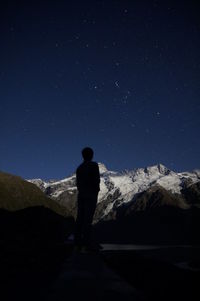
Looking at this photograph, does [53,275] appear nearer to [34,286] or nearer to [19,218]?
[34,286]

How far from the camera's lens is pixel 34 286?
15.0 ft

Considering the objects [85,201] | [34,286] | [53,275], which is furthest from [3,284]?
[85,201]

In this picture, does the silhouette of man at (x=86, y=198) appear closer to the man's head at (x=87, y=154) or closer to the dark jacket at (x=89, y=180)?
the dark jacket at (x=89, y=180)

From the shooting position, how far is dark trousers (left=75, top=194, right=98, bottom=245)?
1039 centimetres

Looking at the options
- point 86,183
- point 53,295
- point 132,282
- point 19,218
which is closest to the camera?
point 53,295

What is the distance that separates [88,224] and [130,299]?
262 inches

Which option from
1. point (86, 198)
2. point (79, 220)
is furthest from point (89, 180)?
point (79, 220)

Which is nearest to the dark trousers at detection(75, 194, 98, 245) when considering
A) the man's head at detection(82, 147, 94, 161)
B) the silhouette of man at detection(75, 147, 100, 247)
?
the silhouette of man at detection(75, 147, 100, 247)

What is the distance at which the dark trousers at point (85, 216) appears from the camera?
10391 mm

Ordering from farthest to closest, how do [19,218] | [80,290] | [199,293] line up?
[19,218] < [80,290] < [199,293]

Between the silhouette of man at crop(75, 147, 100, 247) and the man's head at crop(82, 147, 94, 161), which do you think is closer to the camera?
the silhouette of man at crop(75, 147, 100, 247)

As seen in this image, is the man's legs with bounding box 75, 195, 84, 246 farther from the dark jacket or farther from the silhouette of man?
the dark jacket

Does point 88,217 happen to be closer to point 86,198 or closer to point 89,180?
point 86,198

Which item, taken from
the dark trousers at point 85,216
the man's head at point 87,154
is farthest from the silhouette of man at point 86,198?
the man's head at point 87,154
